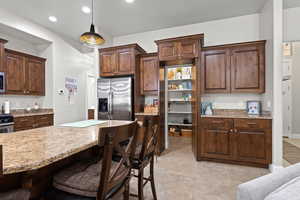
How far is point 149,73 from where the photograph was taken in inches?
145

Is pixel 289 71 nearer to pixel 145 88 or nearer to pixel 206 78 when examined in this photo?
pixel 206 78

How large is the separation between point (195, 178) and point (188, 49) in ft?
7.78

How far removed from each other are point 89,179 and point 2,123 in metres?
3.10

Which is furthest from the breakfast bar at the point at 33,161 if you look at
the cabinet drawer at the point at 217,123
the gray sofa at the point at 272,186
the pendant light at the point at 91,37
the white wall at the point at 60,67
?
the white wall at the point at 60,67

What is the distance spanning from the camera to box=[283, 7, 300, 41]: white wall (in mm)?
2971

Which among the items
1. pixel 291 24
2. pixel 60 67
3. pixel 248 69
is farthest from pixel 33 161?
pixel 291 24

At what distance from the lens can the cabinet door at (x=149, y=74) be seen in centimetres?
362

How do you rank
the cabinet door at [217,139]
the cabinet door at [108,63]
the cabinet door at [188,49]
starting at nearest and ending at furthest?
the cabinet door at [217,139], the cabinet door at [188,49], the cabinet door at [108,63]

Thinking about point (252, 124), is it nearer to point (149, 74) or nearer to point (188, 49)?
point (188, 49)

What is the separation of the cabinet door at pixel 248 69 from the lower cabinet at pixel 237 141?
2.26 ft

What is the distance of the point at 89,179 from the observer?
100 centimetres

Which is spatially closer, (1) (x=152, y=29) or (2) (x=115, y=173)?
(2) (x=115, y=173)

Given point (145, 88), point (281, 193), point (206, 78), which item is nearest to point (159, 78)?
point (145, 88)

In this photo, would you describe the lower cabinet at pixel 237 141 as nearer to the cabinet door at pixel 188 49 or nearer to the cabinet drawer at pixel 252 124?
the cabinet drawer at pixel 252 124
